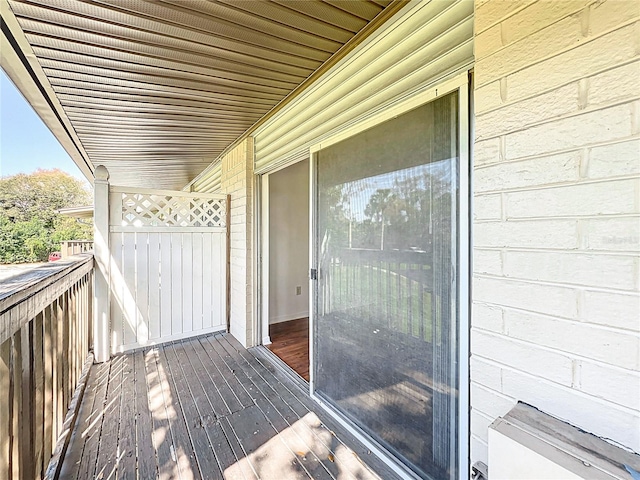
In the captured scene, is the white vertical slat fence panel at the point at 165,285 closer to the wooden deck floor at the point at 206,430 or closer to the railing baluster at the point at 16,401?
the wooden deck floor at the point at 206,430

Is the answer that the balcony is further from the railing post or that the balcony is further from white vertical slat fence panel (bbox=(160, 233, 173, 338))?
white vertical slat fence panel (bbox=(160, 233, 173, 338))

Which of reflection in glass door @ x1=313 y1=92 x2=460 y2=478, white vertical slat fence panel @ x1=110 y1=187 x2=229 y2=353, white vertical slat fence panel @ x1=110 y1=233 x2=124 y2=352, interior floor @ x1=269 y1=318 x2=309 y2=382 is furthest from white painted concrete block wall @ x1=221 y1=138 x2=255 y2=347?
reflection in glass door @ x1=313 y1=92 x2=460 y2=478

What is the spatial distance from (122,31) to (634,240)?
2413 millimetres

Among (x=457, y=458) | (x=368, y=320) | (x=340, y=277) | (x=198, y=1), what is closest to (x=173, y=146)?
(x=198, y=1)

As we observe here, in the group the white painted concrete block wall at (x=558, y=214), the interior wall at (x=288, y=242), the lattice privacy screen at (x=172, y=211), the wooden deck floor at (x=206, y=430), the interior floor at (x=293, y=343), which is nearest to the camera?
the white painted concrete block wall at (x=558, y=214)

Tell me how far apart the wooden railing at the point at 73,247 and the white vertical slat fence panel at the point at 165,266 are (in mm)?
3906

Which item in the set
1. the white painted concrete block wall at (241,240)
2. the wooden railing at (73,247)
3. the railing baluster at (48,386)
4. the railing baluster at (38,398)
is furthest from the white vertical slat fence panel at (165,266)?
the wooden railing at (73,247)

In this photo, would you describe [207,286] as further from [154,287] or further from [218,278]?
[154,287]

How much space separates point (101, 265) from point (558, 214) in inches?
154

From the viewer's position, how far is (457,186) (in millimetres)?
1249

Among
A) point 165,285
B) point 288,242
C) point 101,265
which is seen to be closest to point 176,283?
point 165,285

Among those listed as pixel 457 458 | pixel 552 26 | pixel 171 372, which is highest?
pixel 552 26

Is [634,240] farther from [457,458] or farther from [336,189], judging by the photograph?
[336,189]

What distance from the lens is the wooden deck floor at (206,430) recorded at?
1.62 m
